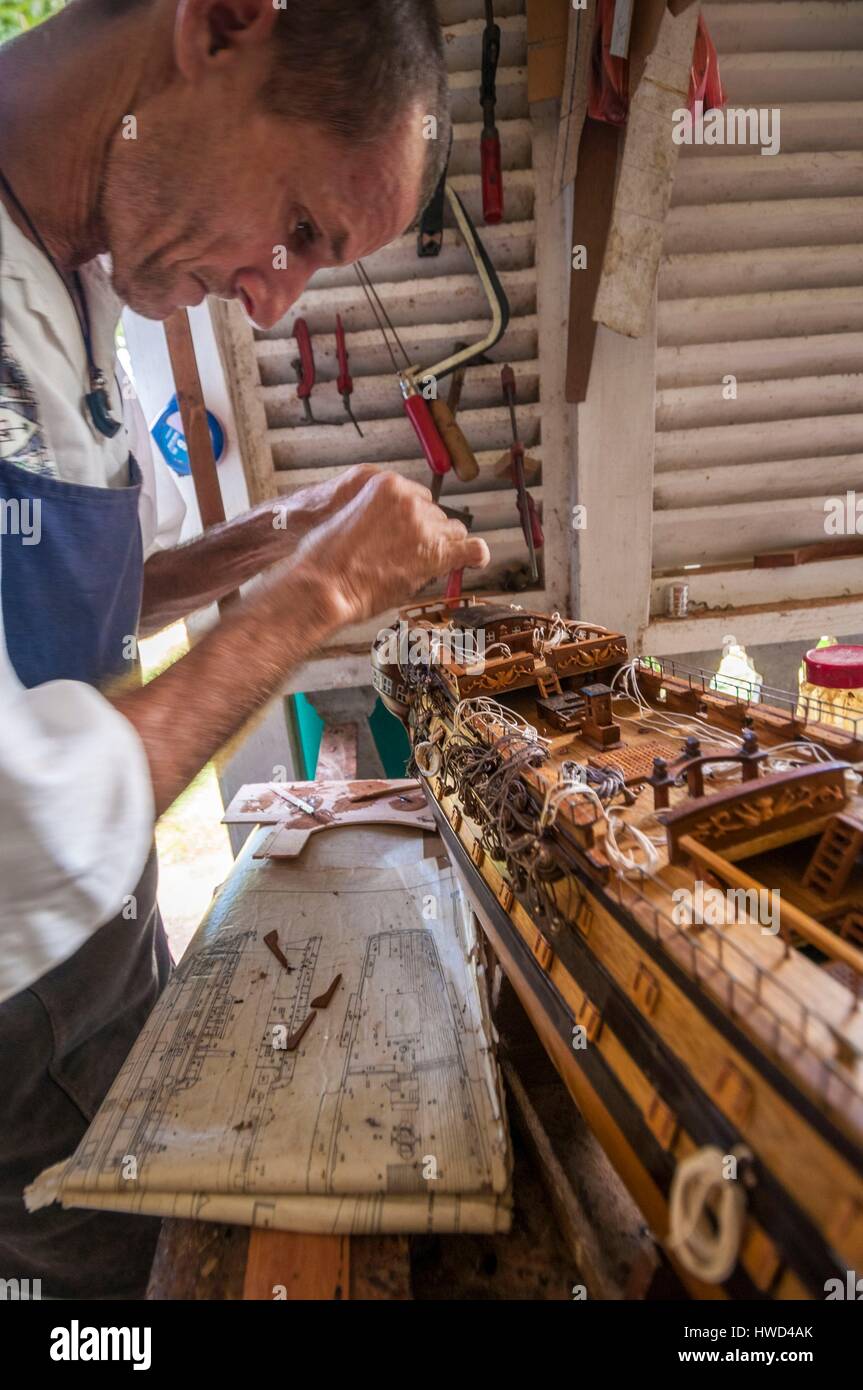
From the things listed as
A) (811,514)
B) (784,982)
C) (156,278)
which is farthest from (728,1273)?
(811,514)

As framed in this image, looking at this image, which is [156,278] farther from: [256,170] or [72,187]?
[256,170]

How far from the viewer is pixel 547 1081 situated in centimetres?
177

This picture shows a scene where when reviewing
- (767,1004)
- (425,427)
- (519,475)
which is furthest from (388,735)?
(767,1004)

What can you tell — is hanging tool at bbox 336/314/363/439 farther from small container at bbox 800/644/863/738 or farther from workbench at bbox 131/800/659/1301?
workbench at bbox 131/800/659/1301

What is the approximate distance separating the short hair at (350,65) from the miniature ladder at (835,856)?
172 cm

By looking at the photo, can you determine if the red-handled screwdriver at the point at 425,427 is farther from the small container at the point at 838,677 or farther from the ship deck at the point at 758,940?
the ship deck at the point at 758,940

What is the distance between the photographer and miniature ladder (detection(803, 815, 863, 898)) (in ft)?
4.16

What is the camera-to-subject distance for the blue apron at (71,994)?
1533 millimetres

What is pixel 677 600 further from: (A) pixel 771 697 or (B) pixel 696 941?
(B) pixel 696 941

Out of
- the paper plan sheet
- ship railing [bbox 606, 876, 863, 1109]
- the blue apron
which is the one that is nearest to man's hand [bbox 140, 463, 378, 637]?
the blue apron

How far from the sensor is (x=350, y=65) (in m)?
1.32

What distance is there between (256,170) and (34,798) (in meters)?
1.36

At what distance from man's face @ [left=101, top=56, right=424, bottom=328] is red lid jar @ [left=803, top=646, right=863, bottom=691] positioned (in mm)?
2260

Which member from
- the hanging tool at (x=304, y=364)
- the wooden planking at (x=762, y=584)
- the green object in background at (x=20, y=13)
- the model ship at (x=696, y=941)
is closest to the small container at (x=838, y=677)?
the model ship at (x=696, y=941)
